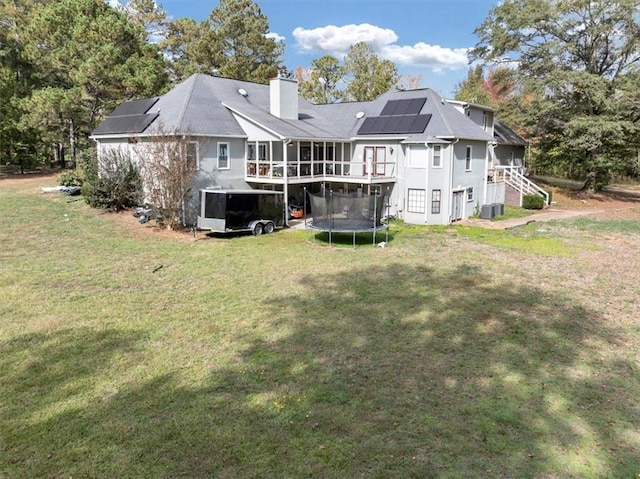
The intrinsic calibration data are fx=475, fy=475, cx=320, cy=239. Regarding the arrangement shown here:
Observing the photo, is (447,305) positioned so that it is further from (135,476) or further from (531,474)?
(135,476)

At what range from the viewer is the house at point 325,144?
876 inches

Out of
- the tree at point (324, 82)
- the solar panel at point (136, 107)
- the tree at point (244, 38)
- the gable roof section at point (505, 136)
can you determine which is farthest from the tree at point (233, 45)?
the gable roof section at point (505, 136)

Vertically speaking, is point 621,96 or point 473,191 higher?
point 621,96

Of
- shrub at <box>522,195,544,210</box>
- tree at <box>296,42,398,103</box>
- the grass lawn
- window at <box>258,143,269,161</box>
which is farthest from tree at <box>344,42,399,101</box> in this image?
the grass lawn

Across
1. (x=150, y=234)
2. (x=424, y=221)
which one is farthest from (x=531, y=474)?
(x=424, y=221)

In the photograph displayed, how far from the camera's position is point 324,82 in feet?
152

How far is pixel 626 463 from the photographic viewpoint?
5590 mm

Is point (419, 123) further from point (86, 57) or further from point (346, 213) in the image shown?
point (86, 57)

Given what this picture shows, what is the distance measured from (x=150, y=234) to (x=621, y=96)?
3007 centimetres

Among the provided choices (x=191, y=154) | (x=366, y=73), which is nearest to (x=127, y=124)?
(x=191, y=154)

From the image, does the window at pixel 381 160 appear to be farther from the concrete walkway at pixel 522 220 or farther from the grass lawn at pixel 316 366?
the grass lawn at pixel 316 366

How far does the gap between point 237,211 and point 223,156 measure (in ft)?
14.6

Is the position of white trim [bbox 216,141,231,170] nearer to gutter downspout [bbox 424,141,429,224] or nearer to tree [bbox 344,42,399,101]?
gutter downspout [bbox 424,141,429,224]

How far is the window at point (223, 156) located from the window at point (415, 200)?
9136mm
